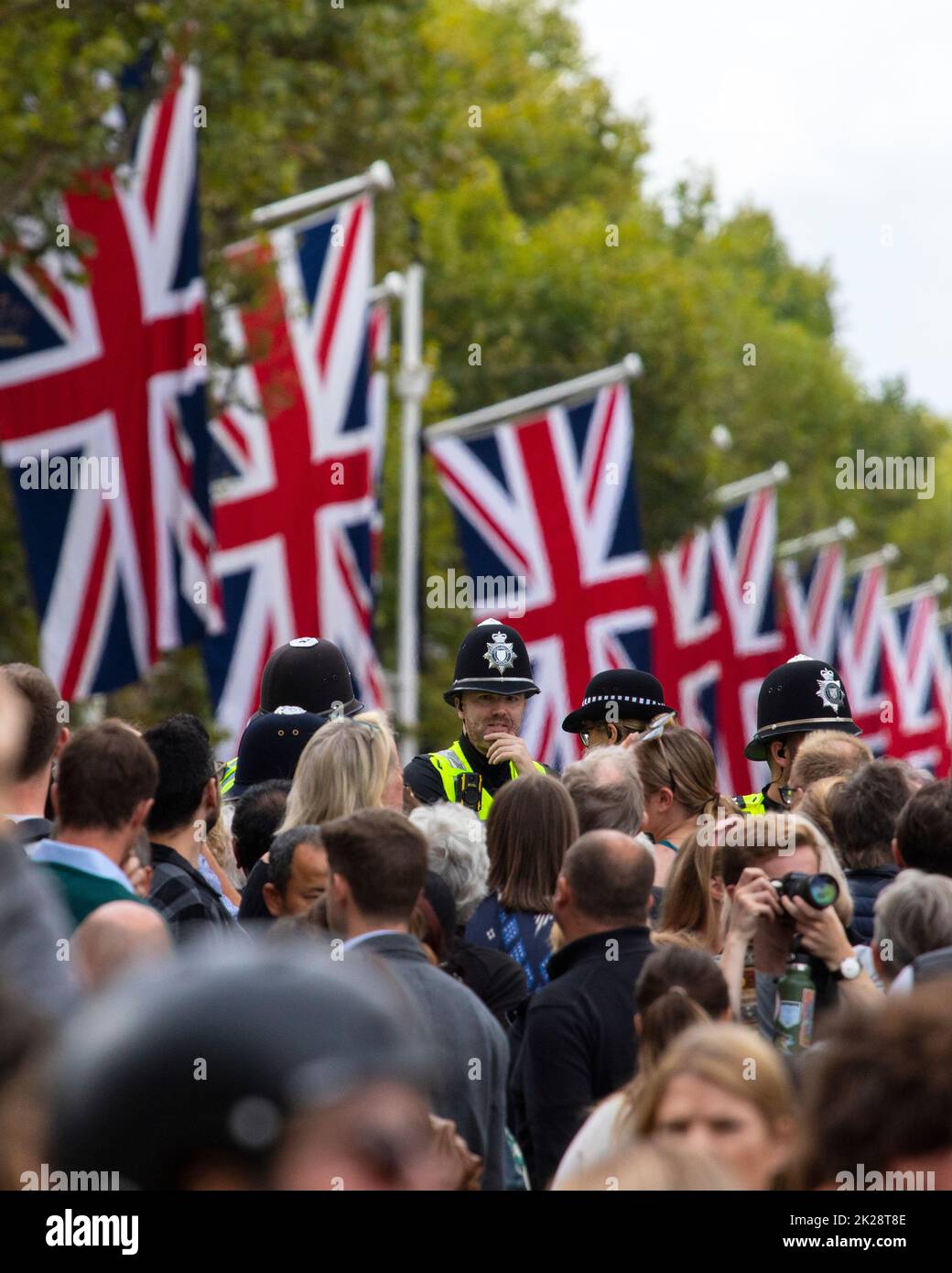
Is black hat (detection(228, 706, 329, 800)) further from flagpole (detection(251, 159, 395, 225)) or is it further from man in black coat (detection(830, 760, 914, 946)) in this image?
flagpole (detection(251, 159, 395, 225))

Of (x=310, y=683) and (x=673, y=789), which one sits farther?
(x=310, y=683)

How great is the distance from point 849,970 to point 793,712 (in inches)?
118

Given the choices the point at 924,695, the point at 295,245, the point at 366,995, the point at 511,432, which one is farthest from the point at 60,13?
the point at 924,695

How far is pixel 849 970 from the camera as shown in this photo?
5.30 m

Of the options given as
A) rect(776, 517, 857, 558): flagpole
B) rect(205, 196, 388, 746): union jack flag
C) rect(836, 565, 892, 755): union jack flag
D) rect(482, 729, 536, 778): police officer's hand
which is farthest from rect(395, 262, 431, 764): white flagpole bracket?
rect(482, 729, 536, 778): police officer's hand

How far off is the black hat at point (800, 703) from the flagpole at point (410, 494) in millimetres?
15274

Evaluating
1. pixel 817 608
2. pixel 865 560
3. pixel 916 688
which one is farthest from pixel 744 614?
pixel 865 560

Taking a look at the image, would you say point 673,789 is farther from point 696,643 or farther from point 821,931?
point 696,643

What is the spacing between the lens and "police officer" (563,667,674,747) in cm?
802

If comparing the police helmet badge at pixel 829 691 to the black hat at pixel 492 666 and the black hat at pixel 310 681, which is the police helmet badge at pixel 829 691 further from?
the black hat at pixel 310 681

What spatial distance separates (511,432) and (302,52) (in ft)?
17.2

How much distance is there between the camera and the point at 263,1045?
1.89 metres

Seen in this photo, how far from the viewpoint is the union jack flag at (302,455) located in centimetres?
1547

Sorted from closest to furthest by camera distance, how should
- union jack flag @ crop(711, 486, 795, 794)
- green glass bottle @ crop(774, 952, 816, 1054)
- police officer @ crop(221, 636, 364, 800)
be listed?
green glass bottle @ crop(774, 952, 816, 1054) < police officer @ crop(221, 636, 364, 800) < union jack flag @ crop(711, 486, 795, 794)
